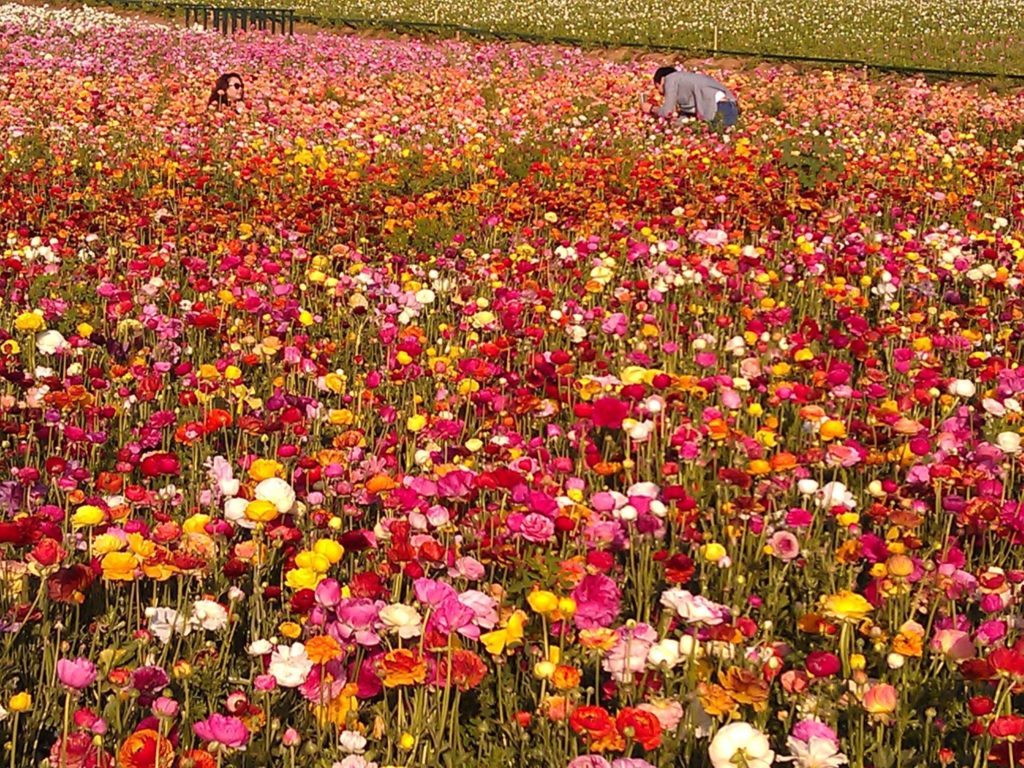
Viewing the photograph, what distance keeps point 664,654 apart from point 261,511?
93 cm

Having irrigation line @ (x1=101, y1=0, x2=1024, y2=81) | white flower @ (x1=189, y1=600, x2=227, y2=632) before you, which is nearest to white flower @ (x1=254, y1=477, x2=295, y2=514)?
white flower @ (x1=189, y1=600, x2=227, y2=632)

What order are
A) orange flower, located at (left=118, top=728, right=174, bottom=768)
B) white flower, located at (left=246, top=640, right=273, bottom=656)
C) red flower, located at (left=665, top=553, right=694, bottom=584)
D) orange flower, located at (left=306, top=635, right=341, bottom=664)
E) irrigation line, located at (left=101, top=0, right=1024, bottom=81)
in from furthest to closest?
1. irrigation line, located at (left=101, top=0, right=1024, bottom=81)
2. red flower, located at (left=665, top=553, right=694, bottom=584)
3. white flower, located at (left=246, top=640, right=273, bottom=656)
4. orange flower, located at (left=306, top=635, right=341, bottom=664)
5. orange flower, located at (left=118, top=728, right=174, bottom=768)

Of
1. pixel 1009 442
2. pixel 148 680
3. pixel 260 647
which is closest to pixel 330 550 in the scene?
pixel 260 647

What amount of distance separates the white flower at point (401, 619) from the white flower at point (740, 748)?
650mm

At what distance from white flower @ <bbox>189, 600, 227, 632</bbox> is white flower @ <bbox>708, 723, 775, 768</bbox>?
1.17 metres

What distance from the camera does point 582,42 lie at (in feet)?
76.3

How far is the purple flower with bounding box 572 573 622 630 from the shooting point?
2.27m

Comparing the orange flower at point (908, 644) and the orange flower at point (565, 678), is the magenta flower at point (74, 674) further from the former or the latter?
the orange flower at point (908, 644)

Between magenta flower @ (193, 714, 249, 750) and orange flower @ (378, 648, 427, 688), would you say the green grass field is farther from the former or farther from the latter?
magenta flower @ (193, 714, 249, 750)

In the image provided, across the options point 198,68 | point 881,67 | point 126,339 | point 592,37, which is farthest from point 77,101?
point 592,37

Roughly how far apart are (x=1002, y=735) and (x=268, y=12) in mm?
27238

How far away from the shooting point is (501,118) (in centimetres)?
1184

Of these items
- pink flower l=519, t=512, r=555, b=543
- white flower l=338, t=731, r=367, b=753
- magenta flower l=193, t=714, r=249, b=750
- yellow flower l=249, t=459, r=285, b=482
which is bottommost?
white flower l=338, t=731, r=367, b=753

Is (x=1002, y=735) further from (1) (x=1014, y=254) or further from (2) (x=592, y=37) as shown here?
(2) (x=592, y=37)
